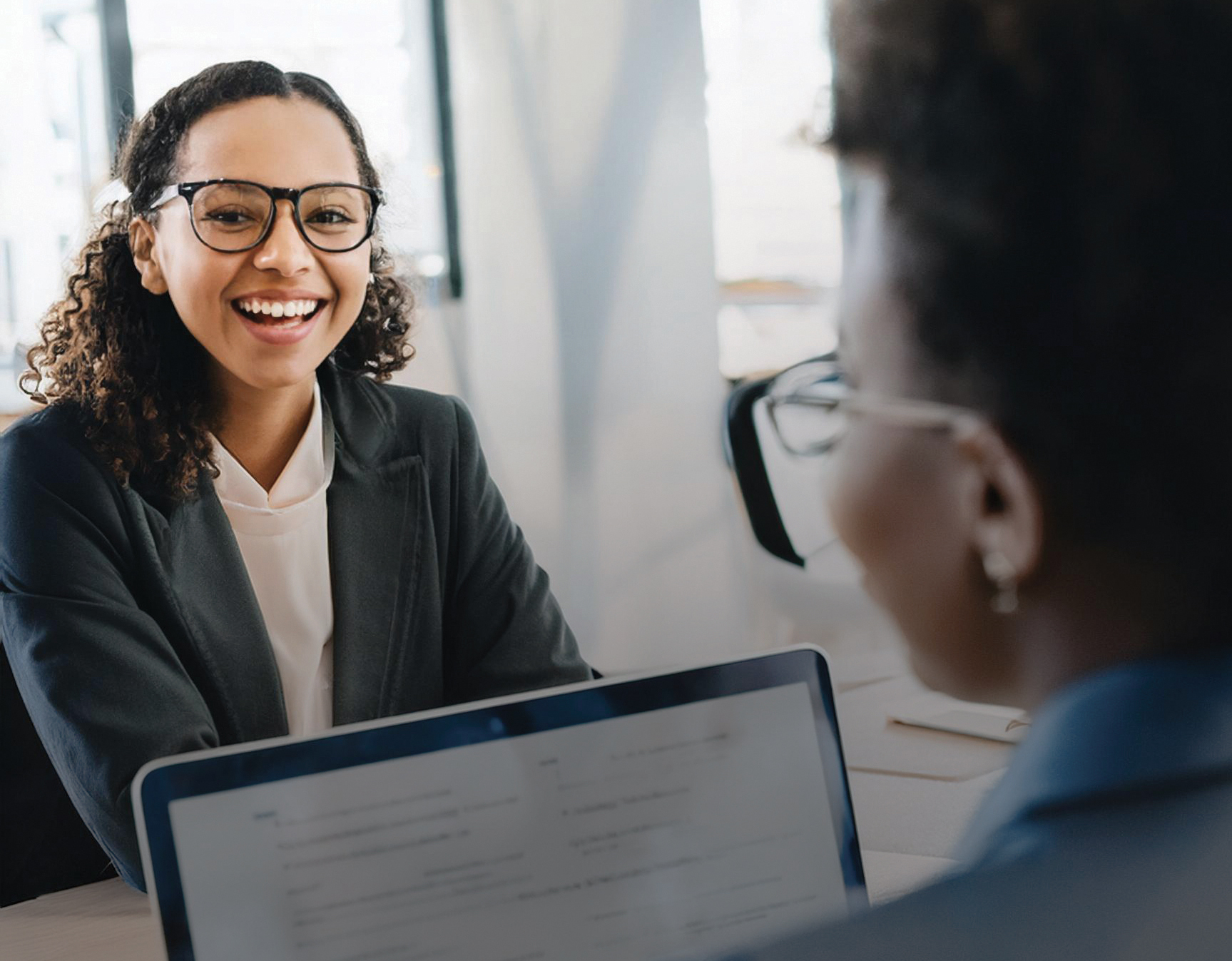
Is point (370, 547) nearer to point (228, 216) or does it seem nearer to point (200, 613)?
point (200, 613)

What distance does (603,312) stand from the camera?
9.61ft

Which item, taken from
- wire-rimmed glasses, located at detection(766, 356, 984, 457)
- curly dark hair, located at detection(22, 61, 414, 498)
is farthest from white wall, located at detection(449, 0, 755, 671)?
wire-rimmed glasses, located at detection(766, 356, 984, 457)

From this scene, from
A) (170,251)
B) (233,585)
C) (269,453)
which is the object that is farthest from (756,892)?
(170,251)

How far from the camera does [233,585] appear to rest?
1060 mm

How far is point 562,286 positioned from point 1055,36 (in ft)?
8.96

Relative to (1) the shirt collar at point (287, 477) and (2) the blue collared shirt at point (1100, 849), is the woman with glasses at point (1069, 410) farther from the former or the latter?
(1) the shirt collar at point (287, 477)

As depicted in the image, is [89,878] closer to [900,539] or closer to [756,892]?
[756,892]

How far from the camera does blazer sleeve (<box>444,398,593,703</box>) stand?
112 centimetres

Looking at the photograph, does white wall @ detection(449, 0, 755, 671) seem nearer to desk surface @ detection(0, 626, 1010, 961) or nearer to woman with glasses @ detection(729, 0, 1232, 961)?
desk surface @ detection(0, 626, 1010, 961)

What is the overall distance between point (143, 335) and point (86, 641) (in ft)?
1.17

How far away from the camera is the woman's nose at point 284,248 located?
1.15 m

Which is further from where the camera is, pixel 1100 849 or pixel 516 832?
pixel 516 832

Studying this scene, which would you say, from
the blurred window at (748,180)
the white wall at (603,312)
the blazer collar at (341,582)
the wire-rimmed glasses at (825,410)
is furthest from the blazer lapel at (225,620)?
the blurred window at (748,180)

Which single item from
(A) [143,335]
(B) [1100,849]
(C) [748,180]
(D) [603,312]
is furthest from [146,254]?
(C) [748,180]
